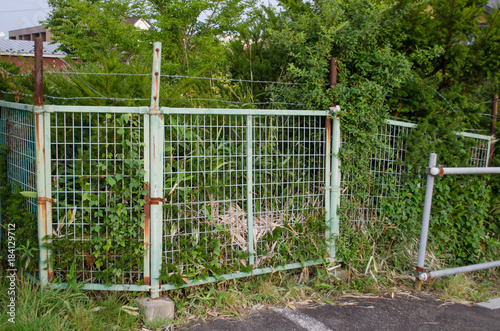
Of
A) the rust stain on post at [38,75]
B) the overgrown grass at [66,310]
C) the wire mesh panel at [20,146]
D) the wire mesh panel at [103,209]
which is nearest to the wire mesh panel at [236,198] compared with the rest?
the wire mesh panel at [103,209]

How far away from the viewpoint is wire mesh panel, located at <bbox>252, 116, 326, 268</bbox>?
405cm

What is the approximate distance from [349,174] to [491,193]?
93.7 inches

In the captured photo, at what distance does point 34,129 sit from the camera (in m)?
3.49

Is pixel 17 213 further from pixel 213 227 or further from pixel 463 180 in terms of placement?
pixel 463 180

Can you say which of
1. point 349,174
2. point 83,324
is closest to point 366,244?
point 349,174

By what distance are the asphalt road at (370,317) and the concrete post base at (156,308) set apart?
0.25m

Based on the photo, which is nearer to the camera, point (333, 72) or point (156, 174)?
point (156, 174)

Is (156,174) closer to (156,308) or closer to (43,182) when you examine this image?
(43,182)

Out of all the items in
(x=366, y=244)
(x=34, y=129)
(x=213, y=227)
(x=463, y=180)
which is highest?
(x=34, y=129)

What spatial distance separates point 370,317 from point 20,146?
3800 mm

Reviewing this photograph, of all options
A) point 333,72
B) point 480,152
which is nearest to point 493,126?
point 480,152

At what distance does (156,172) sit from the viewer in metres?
3.45

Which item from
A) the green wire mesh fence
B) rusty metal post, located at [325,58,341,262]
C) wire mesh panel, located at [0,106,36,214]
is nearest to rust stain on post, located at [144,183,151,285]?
the green wire mesh fence

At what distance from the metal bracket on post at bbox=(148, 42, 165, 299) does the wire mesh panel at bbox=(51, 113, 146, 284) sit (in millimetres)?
97
